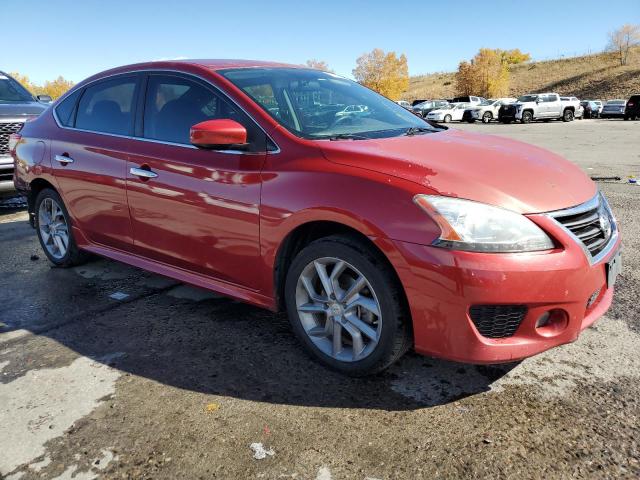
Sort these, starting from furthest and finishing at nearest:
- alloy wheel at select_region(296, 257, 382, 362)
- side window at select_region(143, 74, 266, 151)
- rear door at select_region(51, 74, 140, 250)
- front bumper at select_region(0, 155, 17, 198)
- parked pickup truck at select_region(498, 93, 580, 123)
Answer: parked pickup truck at select_region(498, 93, 580, 123)
front bumper at select_region(0, 155, 17, 198)
rear door at select_region(51, 74, 140, 250)
side window at select_region(143, 74, 266, 151)
alloy wheel at select_region(296, 257, 382, 362)

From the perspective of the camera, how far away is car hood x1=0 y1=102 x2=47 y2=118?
300 inches

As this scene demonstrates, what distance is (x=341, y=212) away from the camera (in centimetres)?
259

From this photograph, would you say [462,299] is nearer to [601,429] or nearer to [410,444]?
[410,444]

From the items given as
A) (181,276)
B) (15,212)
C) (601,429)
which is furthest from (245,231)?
(15,212)

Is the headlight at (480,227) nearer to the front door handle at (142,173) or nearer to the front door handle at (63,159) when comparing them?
the front door handle at (142,173)

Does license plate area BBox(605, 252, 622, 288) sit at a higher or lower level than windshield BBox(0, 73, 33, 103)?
lower

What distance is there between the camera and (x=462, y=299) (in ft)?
7.64

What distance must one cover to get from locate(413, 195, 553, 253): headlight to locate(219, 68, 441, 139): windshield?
933 millimetres

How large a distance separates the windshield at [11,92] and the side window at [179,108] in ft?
19.5

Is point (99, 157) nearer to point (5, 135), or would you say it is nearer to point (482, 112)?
point (5, 135)

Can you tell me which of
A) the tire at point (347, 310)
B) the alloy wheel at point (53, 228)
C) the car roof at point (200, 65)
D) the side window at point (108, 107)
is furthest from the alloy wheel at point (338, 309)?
the alloy wheel at point (53, 228)

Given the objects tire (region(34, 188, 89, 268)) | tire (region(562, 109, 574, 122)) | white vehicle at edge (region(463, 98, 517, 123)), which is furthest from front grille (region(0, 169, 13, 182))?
tire (region(562, 109, 574, 122))

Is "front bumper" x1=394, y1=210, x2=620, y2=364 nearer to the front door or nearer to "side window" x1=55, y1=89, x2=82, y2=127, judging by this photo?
the front door

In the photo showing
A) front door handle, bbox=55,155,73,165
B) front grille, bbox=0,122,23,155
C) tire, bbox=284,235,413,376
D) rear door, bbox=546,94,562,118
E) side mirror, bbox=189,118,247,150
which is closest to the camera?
tire, bbox=284,235,413,376
